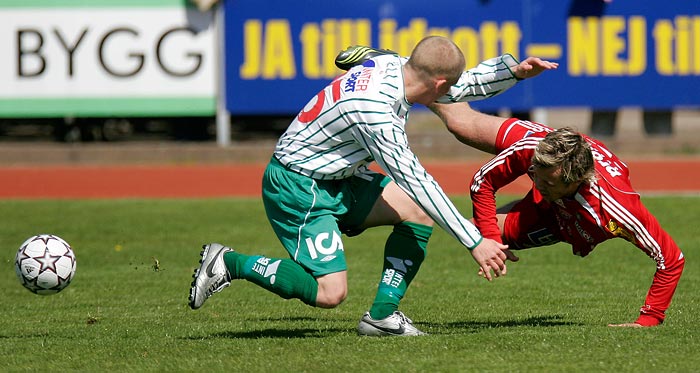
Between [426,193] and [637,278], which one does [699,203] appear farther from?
[426,193]

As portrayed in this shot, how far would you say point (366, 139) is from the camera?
6.16 metres

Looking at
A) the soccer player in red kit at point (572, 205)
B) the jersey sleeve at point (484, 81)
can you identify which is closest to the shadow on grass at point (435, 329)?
the soccer player in red kit at point (572, 205)

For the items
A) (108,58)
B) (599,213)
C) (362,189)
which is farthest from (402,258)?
(108,58)

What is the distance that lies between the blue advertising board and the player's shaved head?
41.1ft

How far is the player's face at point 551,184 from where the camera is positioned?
21.0 ft

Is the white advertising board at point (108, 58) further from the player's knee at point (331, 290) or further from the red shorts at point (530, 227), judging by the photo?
the player's knee at point (331, 290)

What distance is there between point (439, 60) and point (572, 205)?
53.1 inches

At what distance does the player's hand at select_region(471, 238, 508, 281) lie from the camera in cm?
596

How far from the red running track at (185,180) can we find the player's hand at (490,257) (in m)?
9.54

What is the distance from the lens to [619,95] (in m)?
19.1

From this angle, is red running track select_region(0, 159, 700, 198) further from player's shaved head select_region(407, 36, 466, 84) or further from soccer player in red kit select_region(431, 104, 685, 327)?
player's shaved head select_region(407, 36, 466, 84)

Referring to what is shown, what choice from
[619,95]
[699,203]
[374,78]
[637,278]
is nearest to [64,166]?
[619,95]

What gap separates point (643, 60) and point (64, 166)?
975 cm

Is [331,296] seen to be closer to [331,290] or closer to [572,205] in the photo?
[331,290]
